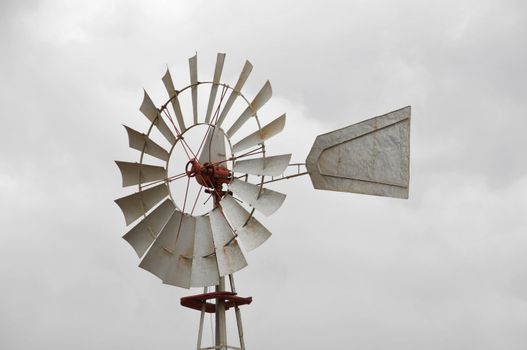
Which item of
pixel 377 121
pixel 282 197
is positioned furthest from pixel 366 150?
pixel 282 197

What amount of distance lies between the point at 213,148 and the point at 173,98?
1121 millimetres

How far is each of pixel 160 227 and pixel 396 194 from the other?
4.02 meters

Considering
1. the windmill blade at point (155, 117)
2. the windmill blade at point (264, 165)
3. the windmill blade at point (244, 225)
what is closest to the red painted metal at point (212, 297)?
the windmill blade at point (244, 225)

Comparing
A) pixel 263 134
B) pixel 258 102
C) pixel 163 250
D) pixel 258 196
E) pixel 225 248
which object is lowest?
pixel 225 248

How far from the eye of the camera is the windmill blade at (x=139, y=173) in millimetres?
17375

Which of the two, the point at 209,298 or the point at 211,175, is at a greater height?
the point at 211,175

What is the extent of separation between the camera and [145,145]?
17.5m

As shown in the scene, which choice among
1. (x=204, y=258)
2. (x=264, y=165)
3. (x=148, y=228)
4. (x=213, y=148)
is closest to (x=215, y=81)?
(x=213, y=148)

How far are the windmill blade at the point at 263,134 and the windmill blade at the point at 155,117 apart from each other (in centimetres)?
122

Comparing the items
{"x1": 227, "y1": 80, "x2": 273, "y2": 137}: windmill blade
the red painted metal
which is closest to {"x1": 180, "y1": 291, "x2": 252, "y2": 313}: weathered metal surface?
the red painted metal

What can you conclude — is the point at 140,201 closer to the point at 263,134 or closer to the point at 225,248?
the point at 225,248

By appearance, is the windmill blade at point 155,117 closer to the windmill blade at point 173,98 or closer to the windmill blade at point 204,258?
the windmill blade at point 173,98

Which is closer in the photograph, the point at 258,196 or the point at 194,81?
the point at 258,196

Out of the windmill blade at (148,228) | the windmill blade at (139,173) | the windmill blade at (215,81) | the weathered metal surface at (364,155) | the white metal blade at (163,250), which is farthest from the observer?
the windmill blade at (215,81)
